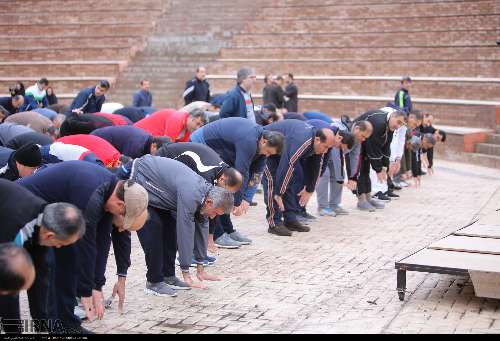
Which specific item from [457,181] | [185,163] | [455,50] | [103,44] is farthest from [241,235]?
[103,44]

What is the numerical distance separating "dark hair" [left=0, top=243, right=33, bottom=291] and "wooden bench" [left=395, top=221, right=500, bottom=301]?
3.41m

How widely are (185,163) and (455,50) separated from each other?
546 inches

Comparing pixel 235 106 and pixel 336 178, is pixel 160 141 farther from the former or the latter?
pixel 336 178

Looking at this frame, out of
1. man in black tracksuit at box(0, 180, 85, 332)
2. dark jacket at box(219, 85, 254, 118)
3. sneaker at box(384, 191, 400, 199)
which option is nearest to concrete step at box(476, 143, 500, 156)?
sneaker at box(384, 191, 400, 199)

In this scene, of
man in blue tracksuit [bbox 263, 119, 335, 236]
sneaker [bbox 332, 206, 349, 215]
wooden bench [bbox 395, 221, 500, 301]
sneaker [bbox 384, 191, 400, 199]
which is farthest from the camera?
sneaker [bbox 384, 191, 400, 199]

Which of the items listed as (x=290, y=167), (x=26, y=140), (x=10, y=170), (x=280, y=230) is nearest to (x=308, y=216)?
(x=280, y=230)

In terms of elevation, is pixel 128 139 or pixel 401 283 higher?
pixel 128 139

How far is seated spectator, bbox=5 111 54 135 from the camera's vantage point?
9711mm

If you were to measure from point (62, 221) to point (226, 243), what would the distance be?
4.38 meters

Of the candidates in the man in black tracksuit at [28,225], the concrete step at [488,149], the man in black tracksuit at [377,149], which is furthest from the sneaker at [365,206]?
the man in black tracksuit at [28,225]

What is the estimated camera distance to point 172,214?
22.7 feet

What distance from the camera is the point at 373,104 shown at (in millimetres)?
19719

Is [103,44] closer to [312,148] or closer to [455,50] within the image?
[455,50]

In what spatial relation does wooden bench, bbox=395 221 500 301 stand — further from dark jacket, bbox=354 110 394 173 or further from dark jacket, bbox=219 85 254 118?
dark jacket, bbox=219 85 254 118
